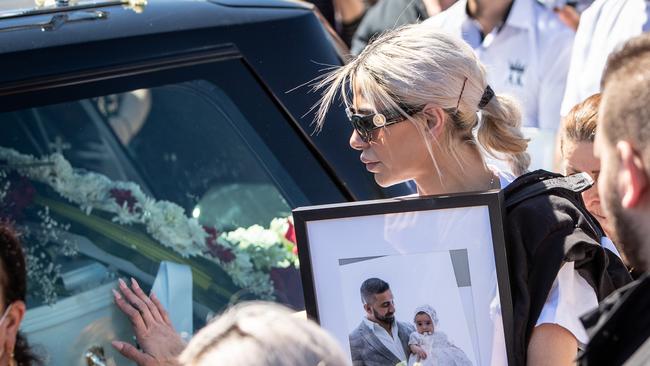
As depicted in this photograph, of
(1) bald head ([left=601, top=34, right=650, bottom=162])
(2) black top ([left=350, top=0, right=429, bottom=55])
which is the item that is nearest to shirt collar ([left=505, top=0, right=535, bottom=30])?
(2) black top ([left=350, top=0, right=429, bottom=55])

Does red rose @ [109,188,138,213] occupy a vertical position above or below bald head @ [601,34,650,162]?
above

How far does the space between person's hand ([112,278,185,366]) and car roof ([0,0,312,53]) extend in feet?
1.85

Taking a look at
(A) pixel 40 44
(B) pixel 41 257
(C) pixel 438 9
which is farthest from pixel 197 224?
(C) pixel 438 9

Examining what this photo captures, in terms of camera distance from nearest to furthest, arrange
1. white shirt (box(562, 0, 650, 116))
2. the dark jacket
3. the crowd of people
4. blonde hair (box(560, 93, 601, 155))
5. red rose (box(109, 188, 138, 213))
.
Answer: the crowd of people, the dark jacket, red rose (box(109, 188, 138, 213)), blonde hair (box(560, 93, 601, 155)), white shirt (box(562, 0, 650, 116))

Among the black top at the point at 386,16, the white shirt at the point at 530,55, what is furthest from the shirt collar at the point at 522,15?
the black top at the point at 386,16

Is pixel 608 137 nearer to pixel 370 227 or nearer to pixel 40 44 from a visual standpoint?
pixel 370 227

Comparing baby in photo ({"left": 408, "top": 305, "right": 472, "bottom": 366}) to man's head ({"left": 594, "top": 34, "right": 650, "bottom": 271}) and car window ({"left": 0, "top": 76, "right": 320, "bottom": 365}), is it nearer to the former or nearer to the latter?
car window ({"left": 0, "top": 76, "right": 320, "bottom": 365})

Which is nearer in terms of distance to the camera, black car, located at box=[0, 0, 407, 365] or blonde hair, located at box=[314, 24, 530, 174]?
blonde hair, located at box=[314, 24, 530, 174]

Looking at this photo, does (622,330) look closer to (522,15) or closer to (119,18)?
(119,18)

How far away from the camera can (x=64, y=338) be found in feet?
7.68

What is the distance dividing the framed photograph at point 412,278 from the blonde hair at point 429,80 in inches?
10.0

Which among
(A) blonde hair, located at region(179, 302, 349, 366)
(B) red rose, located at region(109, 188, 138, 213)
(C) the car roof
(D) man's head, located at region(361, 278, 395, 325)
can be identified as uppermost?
(C) the car roof

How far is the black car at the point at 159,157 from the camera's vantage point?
2.42 m

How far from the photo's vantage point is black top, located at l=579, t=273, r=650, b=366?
5.24 feet
